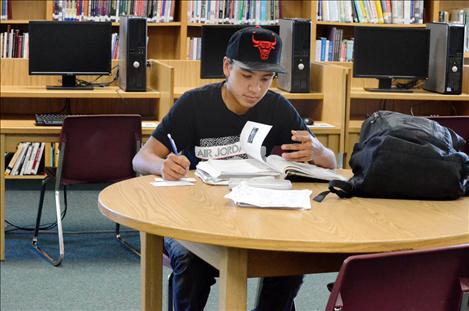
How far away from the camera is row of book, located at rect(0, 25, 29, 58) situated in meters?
6.32

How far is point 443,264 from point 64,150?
2852mm

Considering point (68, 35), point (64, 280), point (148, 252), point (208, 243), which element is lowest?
point (64, 280)

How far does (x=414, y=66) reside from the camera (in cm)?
551

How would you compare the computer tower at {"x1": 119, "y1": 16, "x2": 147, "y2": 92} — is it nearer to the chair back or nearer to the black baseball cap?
the chair back

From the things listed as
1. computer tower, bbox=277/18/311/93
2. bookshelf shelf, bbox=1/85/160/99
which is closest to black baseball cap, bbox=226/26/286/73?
bookshelf shelf, bbox=1/85/160/99

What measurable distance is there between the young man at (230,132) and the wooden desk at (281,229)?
31cm

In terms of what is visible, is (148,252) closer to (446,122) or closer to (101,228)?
(446,122)

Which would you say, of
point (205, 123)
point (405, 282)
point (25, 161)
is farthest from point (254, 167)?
point (25, 161)

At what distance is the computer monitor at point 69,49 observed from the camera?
202 inches

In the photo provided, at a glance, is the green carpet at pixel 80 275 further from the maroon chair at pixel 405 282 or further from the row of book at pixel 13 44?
the maroon chair at pixel 405 282

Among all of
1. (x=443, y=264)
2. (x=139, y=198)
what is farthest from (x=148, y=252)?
(x=443, y=264)

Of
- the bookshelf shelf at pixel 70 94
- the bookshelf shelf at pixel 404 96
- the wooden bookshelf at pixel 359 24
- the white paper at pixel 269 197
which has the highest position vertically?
the wooden bookshelf at pixel 359 24

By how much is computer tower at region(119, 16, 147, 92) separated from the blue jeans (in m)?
2.44

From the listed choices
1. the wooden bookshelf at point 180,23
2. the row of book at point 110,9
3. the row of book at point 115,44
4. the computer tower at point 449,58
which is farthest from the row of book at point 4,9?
the computer tower at point 449,58
